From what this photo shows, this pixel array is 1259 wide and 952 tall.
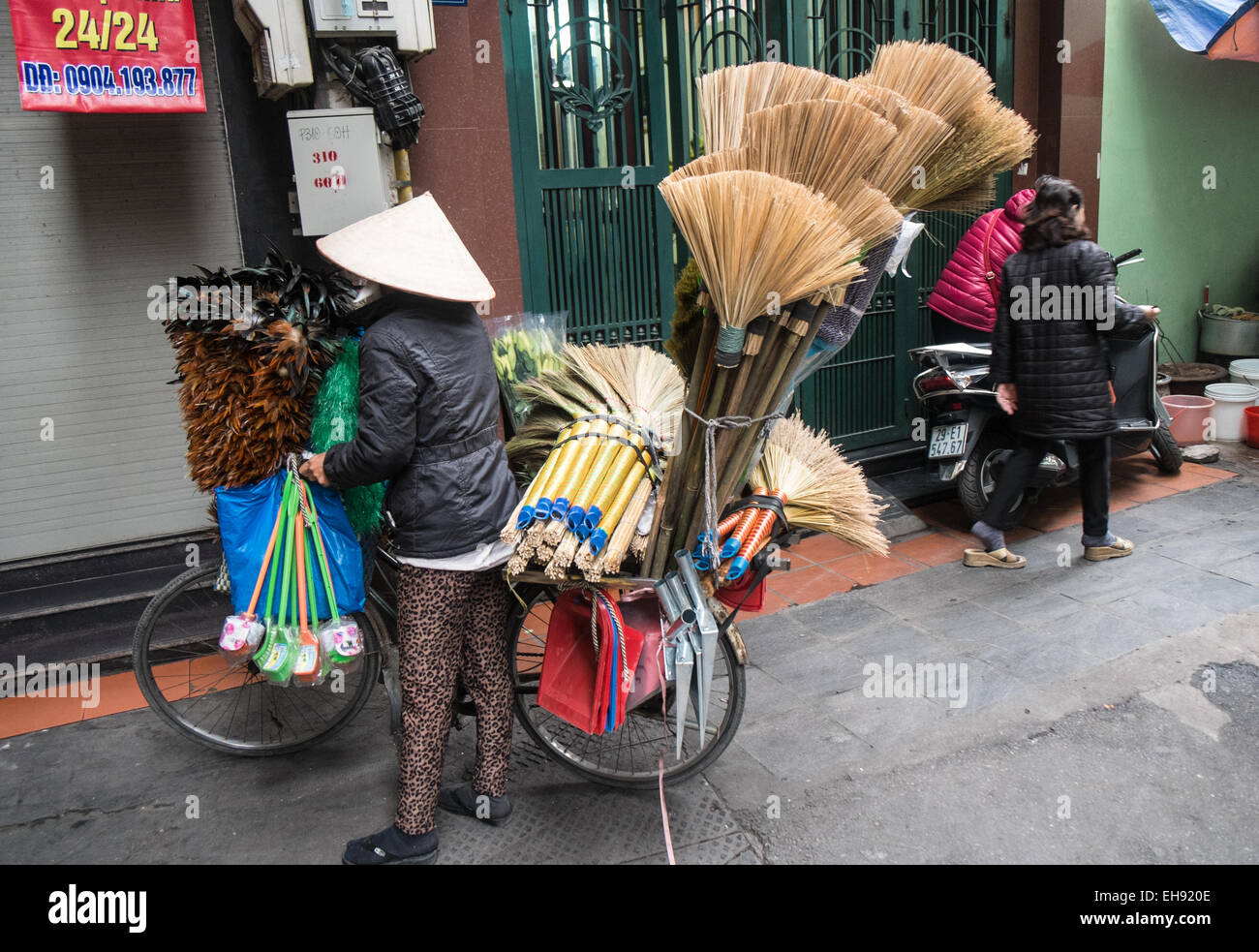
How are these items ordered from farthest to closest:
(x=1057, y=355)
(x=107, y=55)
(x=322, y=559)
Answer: (x=1057, y=355)
(x=107, y=55)
(x=322, y=559)

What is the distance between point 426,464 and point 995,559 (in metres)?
3.57

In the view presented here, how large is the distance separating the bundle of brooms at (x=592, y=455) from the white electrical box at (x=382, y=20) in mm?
1824

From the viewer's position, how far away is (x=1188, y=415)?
7.07 meters

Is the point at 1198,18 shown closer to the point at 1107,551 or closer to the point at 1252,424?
the point at 1252,424

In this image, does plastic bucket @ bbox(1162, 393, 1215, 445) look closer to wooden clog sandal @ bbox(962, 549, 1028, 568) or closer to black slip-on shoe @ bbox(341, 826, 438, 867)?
wooden clog sandal @ bbox(962, 549, 1028, 568)

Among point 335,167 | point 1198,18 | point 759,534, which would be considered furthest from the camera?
point 1198,18

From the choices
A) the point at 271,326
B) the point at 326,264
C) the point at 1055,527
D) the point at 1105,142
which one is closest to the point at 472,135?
the point at 326,264

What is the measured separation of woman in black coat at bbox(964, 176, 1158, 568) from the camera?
4.88 m

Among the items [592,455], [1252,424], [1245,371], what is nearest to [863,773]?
[592,455]

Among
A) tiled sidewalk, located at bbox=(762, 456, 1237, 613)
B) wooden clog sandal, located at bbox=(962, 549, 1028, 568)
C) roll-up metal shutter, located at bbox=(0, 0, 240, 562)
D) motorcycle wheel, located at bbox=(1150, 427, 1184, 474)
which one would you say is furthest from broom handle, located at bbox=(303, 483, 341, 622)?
motorcycle wheel, located at bbox=(1150, 427, 1184, 474)

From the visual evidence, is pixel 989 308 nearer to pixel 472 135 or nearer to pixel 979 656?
pixel 979 656

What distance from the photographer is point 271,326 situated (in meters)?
3.07

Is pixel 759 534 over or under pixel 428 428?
under

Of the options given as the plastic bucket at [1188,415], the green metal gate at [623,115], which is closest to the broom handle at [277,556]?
the green metal gate at [623,115]
